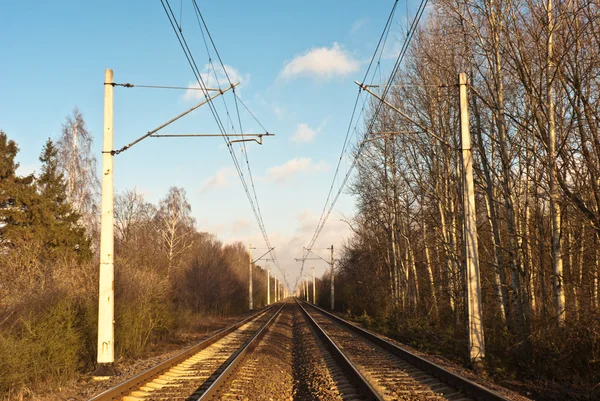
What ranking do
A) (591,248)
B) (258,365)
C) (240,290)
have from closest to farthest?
(591,248) < (258,365) < (240,290)

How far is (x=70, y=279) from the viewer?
14633 millimetres

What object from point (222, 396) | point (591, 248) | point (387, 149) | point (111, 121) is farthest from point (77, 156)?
point (591, 248)

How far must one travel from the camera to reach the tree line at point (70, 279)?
1064 cm

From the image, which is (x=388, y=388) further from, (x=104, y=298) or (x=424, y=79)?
(x=424, y=79)

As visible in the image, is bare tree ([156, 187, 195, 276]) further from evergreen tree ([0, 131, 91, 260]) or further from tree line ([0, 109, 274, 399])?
evergreen tree ([0, 131, 91, 260])

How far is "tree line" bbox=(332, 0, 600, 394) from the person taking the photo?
9992 mm

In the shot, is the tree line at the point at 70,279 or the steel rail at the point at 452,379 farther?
the tree line at the point at 70,279

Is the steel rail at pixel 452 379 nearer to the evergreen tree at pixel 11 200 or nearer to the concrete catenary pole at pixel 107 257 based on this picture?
the concrete catenary pole at pixel 107 257

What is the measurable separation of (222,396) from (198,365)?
13.1ft

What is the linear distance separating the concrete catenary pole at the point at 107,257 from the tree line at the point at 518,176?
751cm

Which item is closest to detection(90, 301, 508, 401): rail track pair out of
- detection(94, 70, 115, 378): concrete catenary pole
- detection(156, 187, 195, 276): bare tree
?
detection(94, 70, 115, 378): concrete catenary pole

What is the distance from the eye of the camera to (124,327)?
14.4m

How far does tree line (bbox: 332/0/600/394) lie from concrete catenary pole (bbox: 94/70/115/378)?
751 cm

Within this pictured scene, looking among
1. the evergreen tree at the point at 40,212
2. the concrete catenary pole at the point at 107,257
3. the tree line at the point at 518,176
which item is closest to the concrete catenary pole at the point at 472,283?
the tree line at the point at 518,176
